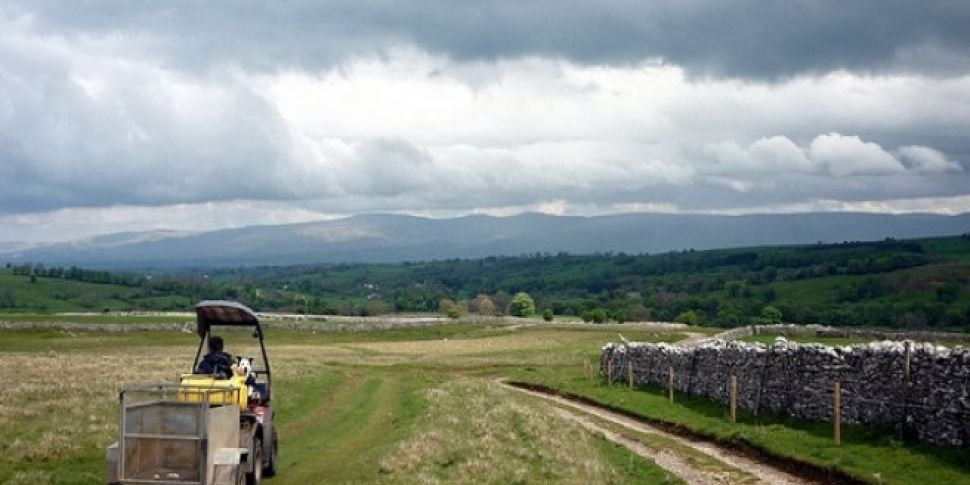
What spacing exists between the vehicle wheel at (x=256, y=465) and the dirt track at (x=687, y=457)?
34.9 ft

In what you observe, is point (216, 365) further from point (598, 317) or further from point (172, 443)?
point (598, 317)

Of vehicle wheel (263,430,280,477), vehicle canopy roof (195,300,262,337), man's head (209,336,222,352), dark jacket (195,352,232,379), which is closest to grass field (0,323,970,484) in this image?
vehicle wheel (263,430,280,477)

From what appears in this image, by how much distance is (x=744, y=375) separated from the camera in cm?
3747

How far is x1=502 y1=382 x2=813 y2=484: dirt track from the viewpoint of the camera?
25406 millimetres

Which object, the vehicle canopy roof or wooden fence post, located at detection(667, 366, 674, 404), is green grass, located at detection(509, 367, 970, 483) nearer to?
wooden fence post, located at detection(667, 366, 674, 404)

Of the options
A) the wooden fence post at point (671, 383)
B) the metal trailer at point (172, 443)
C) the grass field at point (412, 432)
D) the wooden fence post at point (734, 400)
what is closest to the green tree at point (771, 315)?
the grass field at point (412, 432)

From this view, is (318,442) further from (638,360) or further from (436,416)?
(638,360)

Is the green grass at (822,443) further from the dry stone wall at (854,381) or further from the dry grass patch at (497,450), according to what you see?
the dry grass patch at (497,450)

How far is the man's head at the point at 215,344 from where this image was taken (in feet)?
73.0

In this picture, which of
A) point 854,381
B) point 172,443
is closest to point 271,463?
point 172,443

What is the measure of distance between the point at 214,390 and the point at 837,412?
1765cm

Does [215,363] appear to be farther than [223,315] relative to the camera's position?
No

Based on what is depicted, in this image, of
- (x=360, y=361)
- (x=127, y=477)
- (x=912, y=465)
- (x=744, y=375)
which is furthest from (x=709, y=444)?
(x=360, y=361)

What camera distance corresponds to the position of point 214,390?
20766 millimetres
